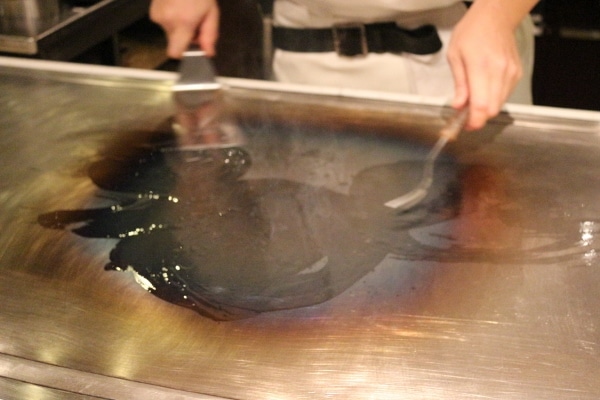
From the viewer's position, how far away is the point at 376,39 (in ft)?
3.01

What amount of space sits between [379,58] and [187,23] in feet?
0.89

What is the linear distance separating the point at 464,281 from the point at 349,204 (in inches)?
6.0

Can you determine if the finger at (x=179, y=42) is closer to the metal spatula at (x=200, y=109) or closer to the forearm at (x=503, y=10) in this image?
the metal spatula at (x=200, y=109)

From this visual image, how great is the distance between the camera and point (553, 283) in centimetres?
58

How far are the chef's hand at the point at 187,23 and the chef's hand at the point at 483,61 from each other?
36 centimetres

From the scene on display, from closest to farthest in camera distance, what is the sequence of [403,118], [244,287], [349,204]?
[244,287] < [349,204] < [403,118]

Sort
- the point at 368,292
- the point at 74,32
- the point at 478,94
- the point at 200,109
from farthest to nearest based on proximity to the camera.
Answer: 1. the point at 74,32
2. the point at 200,109
3. the point at 478,94
4. the point at 368,292

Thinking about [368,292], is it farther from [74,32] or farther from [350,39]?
[74,32]

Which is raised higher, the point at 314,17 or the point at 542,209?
the point at 314,17

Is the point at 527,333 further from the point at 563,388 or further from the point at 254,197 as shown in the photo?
the point at 254,197

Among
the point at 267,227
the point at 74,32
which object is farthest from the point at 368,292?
the point at 74,32

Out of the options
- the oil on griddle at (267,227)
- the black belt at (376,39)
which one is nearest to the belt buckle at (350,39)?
the black belt at (376,39)

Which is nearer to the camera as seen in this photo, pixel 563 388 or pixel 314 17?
pixel 563 388

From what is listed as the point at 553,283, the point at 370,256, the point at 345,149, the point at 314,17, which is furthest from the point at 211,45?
the point at 553,283
